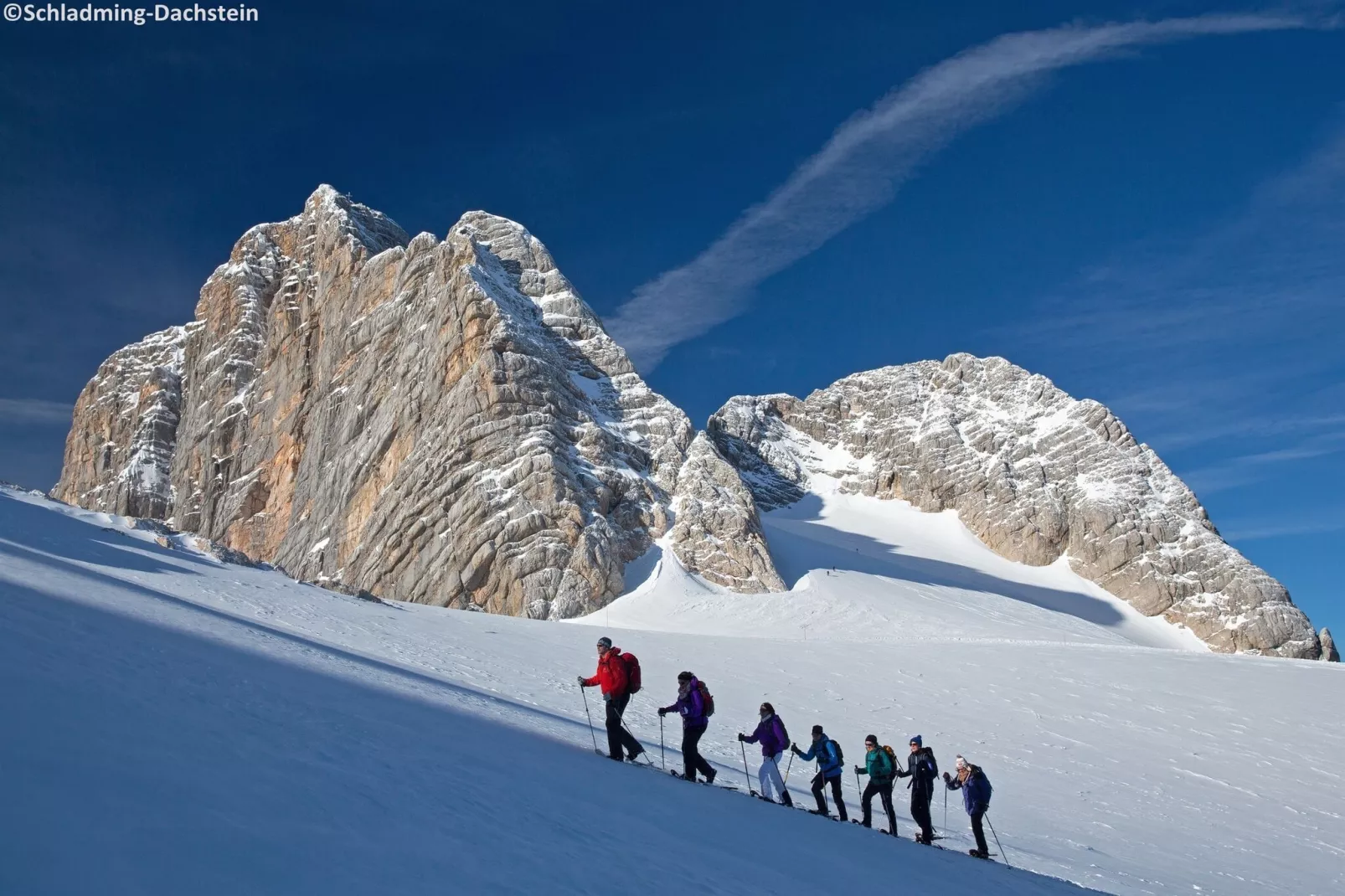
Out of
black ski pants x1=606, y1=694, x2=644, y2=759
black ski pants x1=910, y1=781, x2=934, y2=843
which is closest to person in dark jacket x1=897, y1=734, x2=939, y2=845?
black ski pants x1=910, y1=781, x2=934, y2=843

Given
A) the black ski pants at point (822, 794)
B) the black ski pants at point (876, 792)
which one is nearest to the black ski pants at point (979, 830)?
the black ski pants at point (876, 792)

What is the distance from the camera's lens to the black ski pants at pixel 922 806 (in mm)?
12047

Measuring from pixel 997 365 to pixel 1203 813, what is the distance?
94863 millimetres

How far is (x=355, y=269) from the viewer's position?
8244cm

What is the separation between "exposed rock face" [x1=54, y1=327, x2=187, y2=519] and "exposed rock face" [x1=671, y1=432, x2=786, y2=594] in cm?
6347

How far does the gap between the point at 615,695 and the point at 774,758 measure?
2.58 metres

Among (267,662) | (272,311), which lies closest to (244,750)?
(267,662)

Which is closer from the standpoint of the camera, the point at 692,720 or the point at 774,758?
the point at 692,720

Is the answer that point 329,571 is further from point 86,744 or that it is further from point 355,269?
point 86,744

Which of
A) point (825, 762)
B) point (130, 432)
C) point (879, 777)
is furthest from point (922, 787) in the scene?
point (130, 432)

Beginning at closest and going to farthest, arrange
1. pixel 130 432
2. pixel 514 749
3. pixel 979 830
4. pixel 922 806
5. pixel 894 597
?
pixel 514 749
pixel 979 830
pixel 922 806
pixel 894 597
pixel 130 432

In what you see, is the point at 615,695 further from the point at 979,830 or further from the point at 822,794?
the point at 979,830

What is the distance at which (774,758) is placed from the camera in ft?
40.7

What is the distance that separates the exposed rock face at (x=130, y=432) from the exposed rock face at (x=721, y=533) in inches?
2499
